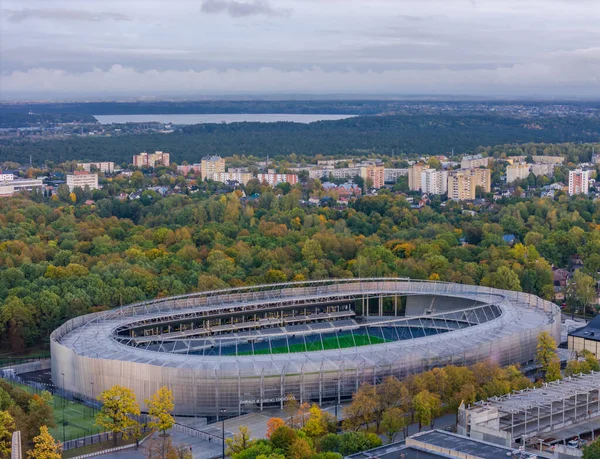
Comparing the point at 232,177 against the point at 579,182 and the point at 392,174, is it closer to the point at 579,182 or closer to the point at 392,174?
the point at 392,174

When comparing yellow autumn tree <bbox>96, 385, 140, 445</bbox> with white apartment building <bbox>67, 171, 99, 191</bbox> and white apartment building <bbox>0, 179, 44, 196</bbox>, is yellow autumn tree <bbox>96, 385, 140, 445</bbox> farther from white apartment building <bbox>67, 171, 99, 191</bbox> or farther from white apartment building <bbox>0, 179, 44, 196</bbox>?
white apartment building <bbox>67, 171, 99, 191</bbox>

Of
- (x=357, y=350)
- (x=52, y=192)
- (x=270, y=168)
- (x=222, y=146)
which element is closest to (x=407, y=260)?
(x=357, y=350)

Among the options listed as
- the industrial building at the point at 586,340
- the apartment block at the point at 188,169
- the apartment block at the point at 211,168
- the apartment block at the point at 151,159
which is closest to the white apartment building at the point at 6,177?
the apartment block at the point at 188,169

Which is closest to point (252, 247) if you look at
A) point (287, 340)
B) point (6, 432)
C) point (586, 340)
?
point (287, 340)

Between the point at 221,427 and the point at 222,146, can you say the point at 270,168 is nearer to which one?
the point at 222,146

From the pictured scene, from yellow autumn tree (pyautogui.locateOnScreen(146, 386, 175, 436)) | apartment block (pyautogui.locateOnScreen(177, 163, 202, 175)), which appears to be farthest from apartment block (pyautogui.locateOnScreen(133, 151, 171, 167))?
yellow autumn tree (pyautogui.locateOnScreen(146, 386, 175, 436))

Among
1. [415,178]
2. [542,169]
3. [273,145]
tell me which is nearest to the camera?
[415,178]

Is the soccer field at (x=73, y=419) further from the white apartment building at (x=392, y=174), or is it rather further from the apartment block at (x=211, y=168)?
the white apartment building at (x=392, y=174)
